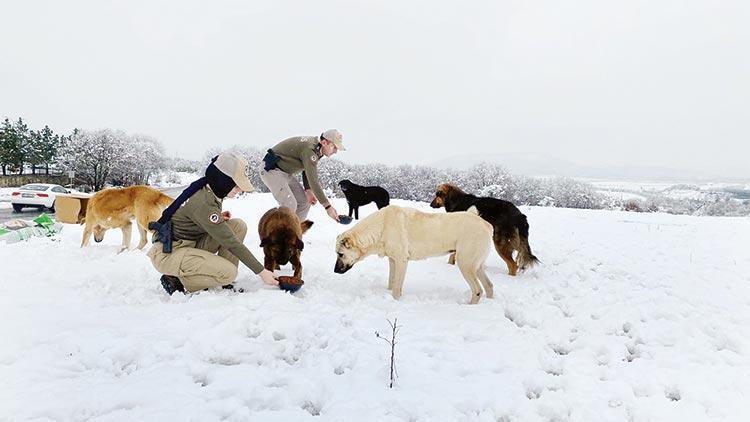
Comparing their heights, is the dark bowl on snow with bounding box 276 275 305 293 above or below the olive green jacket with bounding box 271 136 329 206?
below

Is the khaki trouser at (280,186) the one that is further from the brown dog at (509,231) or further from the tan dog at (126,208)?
the brown dog at (509,231)

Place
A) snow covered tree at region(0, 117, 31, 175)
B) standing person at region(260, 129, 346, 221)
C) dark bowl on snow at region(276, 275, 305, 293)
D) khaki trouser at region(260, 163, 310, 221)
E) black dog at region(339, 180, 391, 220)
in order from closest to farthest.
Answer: dark bowl on snow at region(276, 275, 305, 293) → standing person at region(260, 129, 346, 221) → khaki trouser at region(260, 163, 310, 221) → black dog at region(339, 180, 391, 220) → snow covered tree at region(0, 117, 31, 175)

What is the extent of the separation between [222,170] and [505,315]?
4223 millimetres

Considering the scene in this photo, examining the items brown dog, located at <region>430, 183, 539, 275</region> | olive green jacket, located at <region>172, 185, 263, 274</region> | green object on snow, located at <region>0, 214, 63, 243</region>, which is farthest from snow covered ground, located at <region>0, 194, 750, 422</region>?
green object on snow, located at <region>0, 214, 63, 243</region>

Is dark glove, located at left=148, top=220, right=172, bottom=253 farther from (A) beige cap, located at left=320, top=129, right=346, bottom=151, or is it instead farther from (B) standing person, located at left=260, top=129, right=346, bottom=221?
(A) beige cap, located at left=320, top=129, right=346, bottom=151

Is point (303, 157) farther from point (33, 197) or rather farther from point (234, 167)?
point (33, 197)

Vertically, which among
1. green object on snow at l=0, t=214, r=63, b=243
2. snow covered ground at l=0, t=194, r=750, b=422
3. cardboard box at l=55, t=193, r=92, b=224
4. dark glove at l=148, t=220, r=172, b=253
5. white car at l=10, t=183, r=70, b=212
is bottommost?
white car at l=10, t=183, r=70, b=212

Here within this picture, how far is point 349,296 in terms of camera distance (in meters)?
5.20

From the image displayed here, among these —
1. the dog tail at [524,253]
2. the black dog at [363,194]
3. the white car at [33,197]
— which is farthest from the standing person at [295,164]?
the white car at [33,197]

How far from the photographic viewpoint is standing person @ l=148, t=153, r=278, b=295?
15.8 feet

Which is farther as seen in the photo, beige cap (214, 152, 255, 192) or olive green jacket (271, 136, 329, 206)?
olive green jacket (271, 136, 329, 206)

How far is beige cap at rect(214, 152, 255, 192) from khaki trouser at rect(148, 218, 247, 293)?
108 centimetres

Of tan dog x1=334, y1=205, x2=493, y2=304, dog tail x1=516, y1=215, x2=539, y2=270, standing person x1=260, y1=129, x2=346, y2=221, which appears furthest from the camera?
standing person x1=260, y1=129, x2=346, y2=221

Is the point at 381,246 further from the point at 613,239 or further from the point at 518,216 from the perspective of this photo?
the point at 613,239
